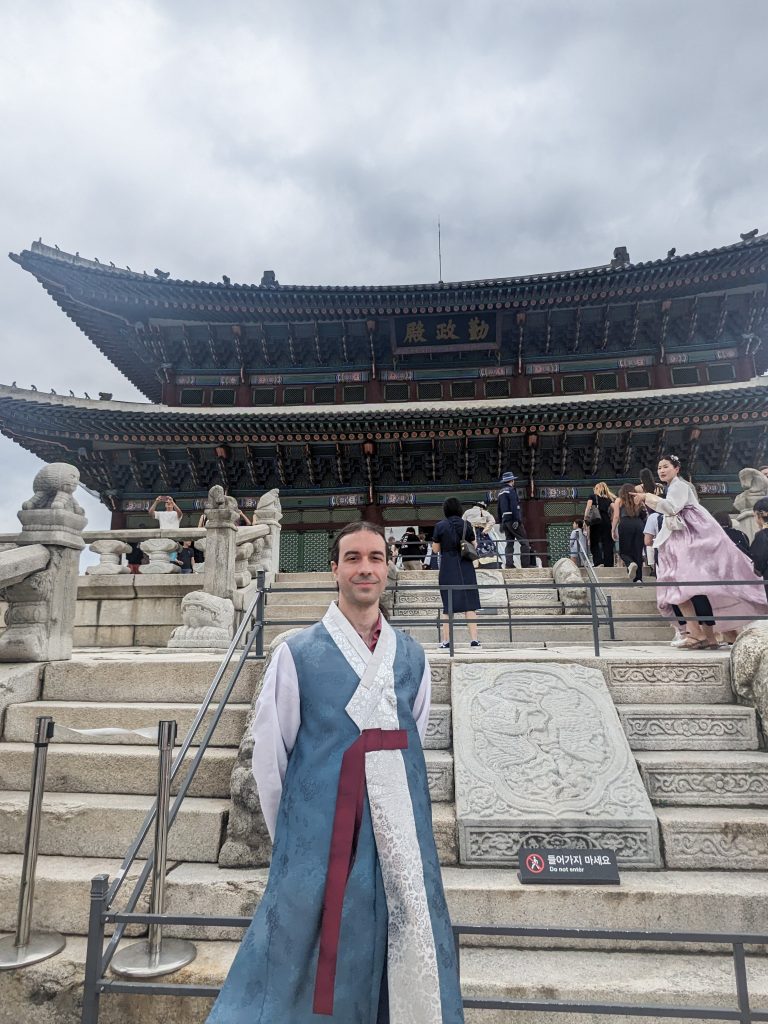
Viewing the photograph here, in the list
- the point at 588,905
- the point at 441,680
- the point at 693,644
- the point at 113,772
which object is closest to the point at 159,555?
the point at 113,772

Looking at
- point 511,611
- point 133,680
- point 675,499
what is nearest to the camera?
point 133,680

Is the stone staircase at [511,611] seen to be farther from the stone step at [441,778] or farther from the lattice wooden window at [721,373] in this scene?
the lattice wooden window at [721,373]

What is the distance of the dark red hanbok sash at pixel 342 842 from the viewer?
1642mm

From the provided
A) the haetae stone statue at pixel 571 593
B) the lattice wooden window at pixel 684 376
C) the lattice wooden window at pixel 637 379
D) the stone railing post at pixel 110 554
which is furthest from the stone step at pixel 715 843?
the lattice wooden window at pixel 684 376

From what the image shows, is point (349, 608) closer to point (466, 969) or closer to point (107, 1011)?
point (466, 969)

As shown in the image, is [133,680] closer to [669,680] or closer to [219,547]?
[219,547]

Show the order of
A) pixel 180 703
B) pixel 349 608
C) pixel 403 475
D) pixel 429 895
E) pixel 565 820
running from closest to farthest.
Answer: pixel 429 895, pixel 349 608, pixel 565 820, pixel 180 703, pixel 403 475

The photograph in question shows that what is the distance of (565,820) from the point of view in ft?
10.8

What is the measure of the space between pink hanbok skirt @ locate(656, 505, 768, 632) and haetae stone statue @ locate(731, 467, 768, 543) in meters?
3.82

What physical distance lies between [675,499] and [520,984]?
4.32m

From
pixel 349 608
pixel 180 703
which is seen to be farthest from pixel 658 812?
pixel 180 703

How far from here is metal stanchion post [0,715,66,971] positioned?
287cm

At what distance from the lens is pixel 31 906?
3025 millimetres

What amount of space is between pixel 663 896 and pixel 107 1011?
2.86 meters
